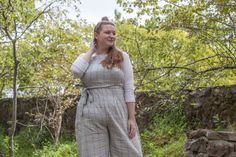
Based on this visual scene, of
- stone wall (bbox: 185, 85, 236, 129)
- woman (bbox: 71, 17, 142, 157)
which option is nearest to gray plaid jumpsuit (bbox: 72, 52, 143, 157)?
woman (bbox: 71, 17, 142, 157)

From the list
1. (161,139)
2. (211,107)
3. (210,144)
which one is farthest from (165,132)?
(210,144)

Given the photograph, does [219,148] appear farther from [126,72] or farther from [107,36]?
[107,36]

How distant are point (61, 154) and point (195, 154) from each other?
4067 millimetres

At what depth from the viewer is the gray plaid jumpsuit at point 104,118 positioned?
327 cm

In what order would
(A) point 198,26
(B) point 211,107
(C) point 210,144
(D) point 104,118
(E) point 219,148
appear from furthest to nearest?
(B) point 211,107, (C) point 210,144, (E) point 219,148, (A) point 198,26, (D) point 104,118

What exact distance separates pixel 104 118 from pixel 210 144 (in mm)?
4530

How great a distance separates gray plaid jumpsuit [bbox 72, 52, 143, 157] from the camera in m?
3.27

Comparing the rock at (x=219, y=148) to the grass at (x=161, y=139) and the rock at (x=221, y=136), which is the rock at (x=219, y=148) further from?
the grass at (x=161, y=139)

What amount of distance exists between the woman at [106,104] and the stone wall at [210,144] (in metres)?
4.23

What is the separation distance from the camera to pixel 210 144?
24.5ft

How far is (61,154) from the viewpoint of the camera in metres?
10.9

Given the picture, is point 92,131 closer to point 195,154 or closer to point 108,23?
point 108,23

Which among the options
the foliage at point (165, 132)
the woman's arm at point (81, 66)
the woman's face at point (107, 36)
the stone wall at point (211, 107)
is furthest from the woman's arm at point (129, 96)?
the stone wall at point (211, 107)

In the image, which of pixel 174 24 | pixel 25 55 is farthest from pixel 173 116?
pixel 174 24
